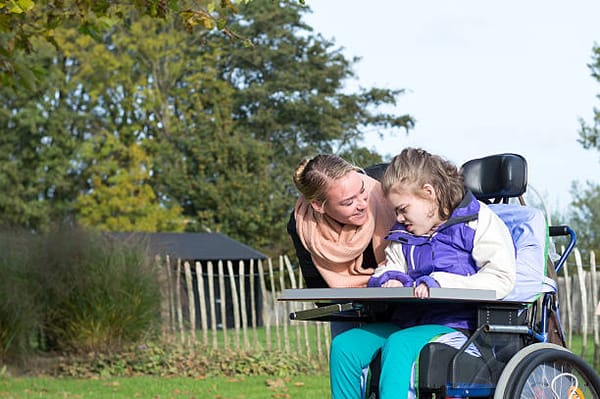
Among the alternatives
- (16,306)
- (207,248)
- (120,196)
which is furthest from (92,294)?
(120,196)

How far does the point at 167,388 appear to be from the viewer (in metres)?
9.07

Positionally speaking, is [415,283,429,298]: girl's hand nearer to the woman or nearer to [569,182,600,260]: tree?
the woman

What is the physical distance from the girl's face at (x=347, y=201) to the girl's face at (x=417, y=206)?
0.32 m

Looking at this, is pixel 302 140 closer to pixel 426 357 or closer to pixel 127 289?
pixel 127 289

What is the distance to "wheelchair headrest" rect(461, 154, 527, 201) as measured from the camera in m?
4.35

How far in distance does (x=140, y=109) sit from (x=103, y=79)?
1887 millimetres

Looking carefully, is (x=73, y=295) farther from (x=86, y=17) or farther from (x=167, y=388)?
(x=86, y=17)

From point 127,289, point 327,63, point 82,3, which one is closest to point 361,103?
point 327,63

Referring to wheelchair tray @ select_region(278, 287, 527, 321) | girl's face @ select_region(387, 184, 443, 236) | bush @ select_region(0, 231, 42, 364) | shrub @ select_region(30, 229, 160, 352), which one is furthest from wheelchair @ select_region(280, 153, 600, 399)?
bush @ select_region(0, 231, 42, 364)

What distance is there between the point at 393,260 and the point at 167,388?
5501mm

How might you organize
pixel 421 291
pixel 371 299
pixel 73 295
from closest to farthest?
pixel 421 291 < pixel 371 299 < pixel 73 295

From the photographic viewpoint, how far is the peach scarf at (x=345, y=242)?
4.26 m

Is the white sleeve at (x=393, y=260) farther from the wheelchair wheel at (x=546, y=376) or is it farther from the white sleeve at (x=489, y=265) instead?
the wheelchair wheel at (x=546, y=376)

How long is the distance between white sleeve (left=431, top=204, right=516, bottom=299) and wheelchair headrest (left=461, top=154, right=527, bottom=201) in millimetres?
550
